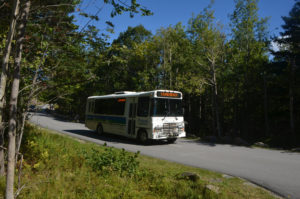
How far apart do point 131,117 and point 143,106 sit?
131cm

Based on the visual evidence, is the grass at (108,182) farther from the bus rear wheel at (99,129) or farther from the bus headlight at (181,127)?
the bus rear wheel at (99,129)

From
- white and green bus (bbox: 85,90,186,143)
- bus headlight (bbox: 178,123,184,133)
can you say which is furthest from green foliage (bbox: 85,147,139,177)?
bus headlight (bbox: 178,123,184,133)

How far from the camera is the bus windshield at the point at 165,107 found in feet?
41.6

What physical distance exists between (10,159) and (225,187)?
14.6 feet

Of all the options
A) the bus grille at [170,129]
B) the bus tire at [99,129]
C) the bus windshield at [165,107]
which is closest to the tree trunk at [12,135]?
the bus windshield at [165,107]

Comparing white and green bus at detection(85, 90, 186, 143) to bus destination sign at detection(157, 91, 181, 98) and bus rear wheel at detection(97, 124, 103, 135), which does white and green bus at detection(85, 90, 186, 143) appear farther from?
bus rear wheel at detection(97, 124, 103, 135)

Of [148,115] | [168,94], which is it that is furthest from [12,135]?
[168,94]

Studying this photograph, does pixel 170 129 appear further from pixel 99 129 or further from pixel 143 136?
pixel 99 129

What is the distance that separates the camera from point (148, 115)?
1273 centimetres

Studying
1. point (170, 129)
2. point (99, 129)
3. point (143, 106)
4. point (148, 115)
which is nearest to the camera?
point (148, 115)

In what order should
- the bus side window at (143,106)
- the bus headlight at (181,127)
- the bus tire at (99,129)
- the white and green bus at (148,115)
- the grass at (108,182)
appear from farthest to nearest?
the bus tire at (99,129) → the bus headlight at (181,127) → the bus side window at (143,106) → the white and green bus at (148,115) → the grass at (108,182)

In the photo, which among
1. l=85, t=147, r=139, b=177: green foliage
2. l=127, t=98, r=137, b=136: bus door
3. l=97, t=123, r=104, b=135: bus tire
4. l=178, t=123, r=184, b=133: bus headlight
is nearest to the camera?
l=85, t=147, r=139, b=177: green foliage

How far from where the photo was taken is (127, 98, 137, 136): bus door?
13.8 meters

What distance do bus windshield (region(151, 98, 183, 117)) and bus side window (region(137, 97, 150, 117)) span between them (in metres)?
0.45
